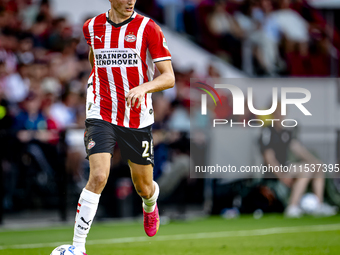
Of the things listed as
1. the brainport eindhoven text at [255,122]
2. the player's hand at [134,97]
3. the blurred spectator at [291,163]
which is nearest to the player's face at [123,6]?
the player's hand at [134,97]

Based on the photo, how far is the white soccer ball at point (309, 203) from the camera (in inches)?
377

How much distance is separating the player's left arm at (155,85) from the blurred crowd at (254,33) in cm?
821

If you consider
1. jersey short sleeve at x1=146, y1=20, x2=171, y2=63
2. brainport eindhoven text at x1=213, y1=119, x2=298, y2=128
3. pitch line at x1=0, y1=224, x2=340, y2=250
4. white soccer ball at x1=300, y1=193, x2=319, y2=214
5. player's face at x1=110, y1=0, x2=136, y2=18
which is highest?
player's face at x1=110, y1=0, x2=136, y2=18

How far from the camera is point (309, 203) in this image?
9586 millimetres

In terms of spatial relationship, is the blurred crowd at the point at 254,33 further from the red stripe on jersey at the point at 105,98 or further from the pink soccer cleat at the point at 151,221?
the red stripe on jersey at the point at 105,98

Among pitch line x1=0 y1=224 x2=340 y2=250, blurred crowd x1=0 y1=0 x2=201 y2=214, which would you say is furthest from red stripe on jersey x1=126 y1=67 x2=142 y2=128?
blurred crowd x1=0 y1=0 x2=201 y2=214

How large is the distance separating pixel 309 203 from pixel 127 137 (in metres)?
5.54

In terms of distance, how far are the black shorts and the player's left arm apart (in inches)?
24.0

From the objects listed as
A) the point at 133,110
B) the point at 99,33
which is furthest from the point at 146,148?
the point at 99,33

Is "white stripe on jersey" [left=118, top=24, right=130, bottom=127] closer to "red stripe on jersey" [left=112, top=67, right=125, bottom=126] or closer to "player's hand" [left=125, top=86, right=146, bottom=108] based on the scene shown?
"red stripe on jersey" [left=112, top=67, right=125, bottom=126]

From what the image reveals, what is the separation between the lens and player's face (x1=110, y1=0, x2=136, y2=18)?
475cm

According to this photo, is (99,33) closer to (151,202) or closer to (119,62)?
(119,62)

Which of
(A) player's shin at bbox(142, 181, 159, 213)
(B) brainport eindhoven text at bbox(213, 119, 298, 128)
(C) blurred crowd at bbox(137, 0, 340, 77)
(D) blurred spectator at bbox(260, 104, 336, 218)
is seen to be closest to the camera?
(A) player's shin at bbox(142, 181, 159, 213)

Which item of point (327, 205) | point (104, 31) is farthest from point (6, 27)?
point (327, 205)
